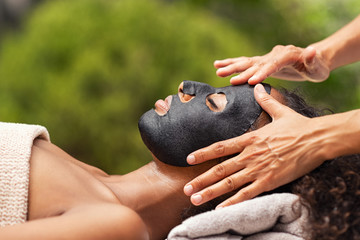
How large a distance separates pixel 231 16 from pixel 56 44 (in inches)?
105

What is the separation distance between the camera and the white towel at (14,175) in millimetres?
1444

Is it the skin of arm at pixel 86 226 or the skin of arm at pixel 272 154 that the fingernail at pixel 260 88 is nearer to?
the skin of arm at pixel 272 154

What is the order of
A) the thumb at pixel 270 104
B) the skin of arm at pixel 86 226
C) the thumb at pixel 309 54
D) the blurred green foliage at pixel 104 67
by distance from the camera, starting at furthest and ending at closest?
the blurred green foliage at pixel 104 67
the thumb at pixel 309 54
the thumb at pixel 270 104
the skin of arm at pixel 86 226

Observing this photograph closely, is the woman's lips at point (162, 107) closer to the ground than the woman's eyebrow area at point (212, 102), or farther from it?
farther from it

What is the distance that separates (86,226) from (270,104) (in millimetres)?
782

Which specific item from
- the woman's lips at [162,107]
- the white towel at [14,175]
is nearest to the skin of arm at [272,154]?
the woman's lips at [162,107]

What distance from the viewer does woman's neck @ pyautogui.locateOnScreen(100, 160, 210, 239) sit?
1.75 m

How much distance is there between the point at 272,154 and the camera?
1635 mm

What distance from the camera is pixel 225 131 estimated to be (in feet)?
5.68

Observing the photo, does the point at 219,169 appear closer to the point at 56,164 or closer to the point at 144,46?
the point at 56,164

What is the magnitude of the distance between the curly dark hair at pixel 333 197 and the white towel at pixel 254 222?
0.04 m

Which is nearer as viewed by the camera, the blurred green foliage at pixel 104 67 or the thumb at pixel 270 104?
the thumb at pixel 270 104

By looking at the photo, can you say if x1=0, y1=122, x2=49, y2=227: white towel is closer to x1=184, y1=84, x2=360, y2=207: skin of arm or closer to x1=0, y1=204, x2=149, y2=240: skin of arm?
x1=0, y1=204, x2=149, y2=240: skin of arm

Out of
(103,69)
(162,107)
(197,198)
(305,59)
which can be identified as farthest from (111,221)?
(103,69)
